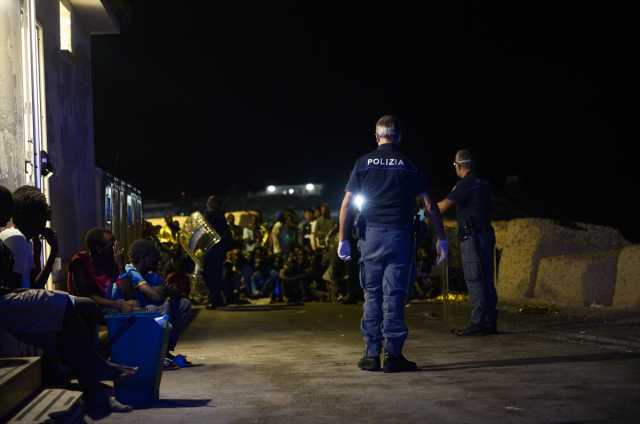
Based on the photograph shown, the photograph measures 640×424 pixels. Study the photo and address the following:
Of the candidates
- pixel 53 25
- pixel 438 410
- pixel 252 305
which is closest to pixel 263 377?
pixel 438 410

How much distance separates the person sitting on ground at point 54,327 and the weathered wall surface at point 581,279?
7760 mm

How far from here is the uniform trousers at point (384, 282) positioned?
602 centimetres

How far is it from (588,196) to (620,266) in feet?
Answer: 88.0

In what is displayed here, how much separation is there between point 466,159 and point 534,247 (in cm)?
446

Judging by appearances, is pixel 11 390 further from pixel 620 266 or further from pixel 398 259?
pixel 620 266

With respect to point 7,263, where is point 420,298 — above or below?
below

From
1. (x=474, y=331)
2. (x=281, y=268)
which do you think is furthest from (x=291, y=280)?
(x=474, y=331)

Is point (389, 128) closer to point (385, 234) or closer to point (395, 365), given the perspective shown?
point (385, 234)

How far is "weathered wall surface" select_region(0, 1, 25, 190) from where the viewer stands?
622 cm

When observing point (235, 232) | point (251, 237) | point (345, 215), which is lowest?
point (345, 215)

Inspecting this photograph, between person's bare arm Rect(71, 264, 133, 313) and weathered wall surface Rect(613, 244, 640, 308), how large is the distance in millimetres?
7011

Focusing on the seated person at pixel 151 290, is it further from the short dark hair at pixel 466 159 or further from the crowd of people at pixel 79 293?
the short dark hair at pixel 466 159

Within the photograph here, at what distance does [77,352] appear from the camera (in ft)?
15.7

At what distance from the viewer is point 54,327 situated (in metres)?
4.68
